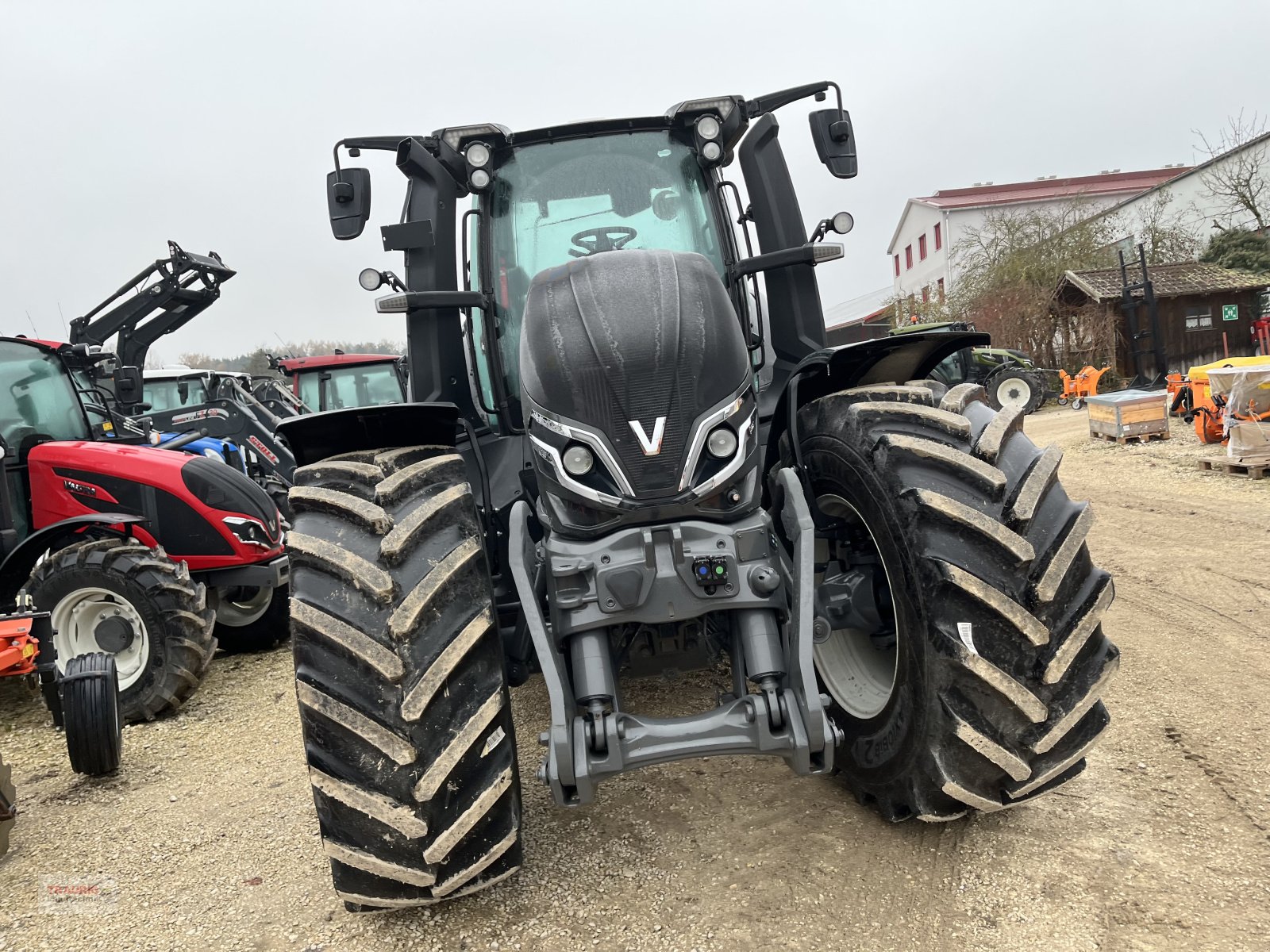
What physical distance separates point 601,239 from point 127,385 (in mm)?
4226

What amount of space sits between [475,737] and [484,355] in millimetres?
1778

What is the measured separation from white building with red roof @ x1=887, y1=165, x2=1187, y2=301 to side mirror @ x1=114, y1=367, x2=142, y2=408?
37.3 meters

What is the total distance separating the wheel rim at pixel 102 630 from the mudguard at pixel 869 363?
12.6 feet

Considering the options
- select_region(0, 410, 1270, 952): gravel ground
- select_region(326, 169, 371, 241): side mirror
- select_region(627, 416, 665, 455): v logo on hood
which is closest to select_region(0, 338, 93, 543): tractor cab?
select_region(0, 410, 1270, 952): gravel ground

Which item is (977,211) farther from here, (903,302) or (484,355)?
(484,355)

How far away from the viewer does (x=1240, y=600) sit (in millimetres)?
4859

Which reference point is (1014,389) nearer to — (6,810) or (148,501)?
(148,501)

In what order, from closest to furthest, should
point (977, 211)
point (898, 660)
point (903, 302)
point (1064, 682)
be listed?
point (1064, 682) → point (898, 660) → point (903, 302) → point (977, 211)

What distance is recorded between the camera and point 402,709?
2.04 metres

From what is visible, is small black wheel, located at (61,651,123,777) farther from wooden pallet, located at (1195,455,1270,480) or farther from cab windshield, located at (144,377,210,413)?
wooden pallet, located at (1195,455,1270,480)

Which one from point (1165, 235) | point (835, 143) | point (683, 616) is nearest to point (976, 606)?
point (683, 616)

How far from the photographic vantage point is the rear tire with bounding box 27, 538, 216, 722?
4.64m

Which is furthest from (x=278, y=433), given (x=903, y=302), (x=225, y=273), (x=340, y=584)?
(x=903, y=302)

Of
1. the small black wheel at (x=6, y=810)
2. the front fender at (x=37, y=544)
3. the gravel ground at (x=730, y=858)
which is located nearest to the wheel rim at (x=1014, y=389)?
the gravel ground at (x=730, y=858)
